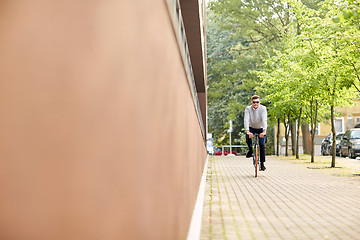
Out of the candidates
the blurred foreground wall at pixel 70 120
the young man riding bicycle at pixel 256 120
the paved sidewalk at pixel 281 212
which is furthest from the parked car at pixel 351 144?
the blurred foreground wall at pixel 70 120

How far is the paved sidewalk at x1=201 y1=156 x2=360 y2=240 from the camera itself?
5.95 metres

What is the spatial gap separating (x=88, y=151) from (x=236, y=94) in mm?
41562

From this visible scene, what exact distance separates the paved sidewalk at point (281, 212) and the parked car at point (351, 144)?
74.9 feet

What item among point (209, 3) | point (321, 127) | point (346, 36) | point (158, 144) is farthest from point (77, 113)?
point (321, 127)

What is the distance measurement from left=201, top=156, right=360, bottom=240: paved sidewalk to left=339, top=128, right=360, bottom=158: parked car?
22816mm

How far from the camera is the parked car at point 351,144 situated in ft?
112

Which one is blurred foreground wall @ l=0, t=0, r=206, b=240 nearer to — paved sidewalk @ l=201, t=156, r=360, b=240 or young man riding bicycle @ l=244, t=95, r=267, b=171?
paved sidewalk @ l=201, t=156, r=360, b=240

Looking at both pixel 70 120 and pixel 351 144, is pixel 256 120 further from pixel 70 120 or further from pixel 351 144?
pixel 351 144

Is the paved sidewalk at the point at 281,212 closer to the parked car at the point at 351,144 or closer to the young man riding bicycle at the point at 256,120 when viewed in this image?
the young man riding bicycle at the point at 256,120

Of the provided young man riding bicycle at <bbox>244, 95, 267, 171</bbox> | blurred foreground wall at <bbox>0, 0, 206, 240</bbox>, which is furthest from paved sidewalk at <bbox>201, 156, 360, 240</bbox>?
blurred foreground wall at <bbox>0, 0, 206, 240</bbox>

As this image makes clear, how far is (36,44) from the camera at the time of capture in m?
0.95

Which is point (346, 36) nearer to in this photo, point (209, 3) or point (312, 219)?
point (312, 219)

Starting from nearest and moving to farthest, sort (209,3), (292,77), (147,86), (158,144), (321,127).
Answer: (147,86)
(158,144)
(292,77)
(209,3)
(321,127)

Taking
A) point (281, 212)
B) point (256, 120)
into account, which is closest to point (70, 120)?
point (281, 212)
